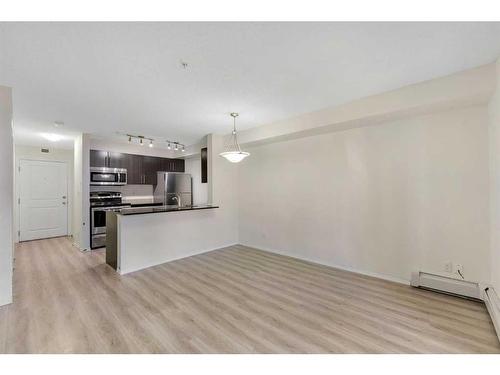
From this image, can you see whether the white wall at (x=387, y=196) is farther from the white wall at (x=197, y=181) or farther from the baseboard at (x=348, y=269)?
the white wall at (x=197, y=181)

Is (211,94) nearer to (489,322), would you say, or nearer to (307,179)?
(307,179)

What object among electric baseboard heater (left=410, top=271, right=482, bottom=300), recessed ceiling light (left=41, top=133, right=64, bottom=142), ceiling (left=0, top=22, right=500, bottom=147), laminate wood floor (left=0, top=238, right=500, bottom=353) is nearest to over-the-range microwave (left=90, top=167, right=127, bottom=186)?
recessed ceiling light (left=41, top=133, right=64, bottom=142)

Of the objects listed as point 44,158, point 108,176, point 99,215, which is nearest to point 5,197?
point 99,215

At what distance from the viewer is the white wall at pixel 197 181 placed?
265 inches

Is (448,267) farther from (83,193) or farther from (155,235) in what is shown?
(83,193)

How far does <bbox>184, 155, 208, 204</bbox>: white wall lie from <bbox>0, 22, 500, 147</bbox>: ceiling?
3340 mm

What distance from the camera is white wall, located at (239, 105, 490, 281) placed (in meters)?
2.75

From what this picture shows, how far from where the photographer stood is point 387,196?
11.0 ft

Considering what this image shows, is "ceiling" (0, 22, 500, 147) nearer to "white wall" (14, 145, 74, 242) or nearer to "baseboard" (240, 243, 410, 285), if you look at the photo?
"baseboard" (240, 243, 410, 285)

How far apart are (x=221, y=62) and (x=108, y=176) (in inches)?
188

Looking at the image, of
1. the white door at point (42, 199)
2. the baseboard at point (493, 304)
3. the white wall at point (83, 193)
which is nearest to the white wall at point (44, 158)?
the white door at point (42, 199)

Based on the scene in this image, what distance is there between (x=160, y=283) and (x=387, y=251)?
3.29 m

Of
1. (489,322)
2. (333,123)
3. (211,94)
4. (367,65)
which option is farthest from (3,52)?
(489,322)

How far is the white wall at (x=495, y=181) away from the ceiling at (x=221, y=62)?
461 millimetres
